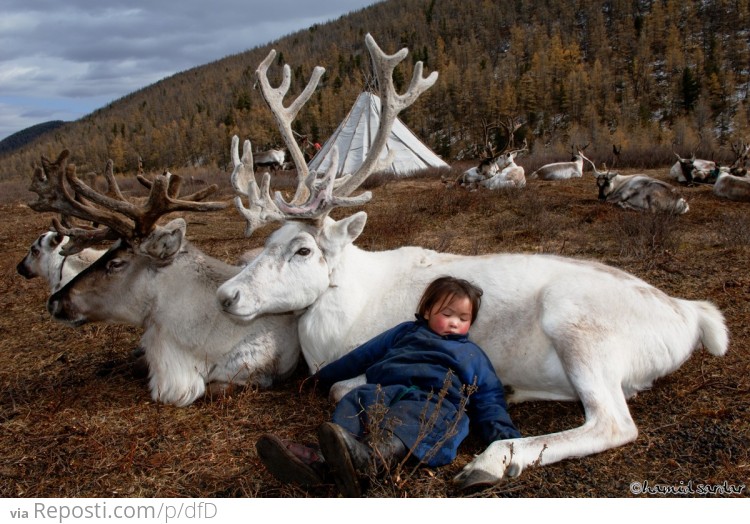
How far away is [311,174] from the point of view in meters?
3.60

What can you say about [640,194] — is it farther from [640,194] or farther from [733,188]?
[733,188]

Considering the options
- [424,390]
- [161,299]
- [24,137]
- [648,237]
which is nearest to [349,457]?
[424,390]

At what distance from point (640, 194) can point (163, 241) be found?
10122mm

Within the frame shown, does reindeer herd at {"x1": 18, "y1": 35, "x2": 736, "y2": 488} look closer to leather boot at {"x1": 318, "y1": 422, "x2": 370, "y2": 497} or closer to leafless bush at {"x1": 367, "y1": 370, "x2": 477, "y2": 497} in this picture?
leafless bush at {"x1": 367, "y1": 370, "x2": 477, "y2": 497}

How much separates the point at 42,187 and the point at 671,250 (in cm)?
618

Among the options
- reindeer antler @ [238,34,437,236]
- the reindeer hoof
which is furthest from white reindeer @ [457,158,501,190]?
the reindeer hoof

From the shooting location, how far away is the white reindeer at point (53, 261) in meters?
5.23

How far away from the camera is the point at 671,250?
21.2 ft

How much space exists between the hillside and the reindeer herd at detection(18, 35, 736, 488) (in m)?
21.1

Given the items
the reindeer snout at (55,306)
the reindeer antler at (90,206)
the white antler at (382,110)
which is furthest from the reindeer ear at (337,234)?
the reindeer snout at (55,306)

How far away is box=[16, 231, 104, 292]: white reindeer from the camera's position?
5.23 meters

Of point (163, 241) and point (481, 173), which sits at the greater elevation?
point (163, 241)

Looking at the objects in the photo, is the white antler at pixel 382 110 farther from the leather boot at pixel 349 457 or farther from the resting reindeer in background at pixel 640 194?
the resting reindeer in background at pixel 640 194

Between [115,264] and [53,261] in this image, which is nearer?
[115,264]
